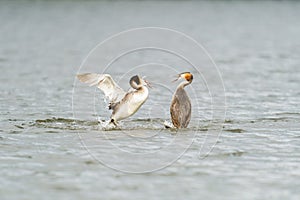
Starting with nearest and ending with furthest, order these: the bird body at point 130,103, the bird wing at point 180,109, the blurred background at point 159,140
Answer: the blurred background at point 159,140, the bird body at point 130,103, the bird wing at point 180,109

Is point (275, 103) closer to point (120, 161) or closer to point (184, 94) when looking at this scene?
point (184, 94)

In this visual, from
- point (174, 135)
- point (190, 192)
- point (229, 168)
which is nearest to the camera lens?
point (190, 192)

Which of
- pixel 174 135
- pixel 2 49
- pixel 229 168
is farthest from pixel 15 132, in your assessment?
pixel 2 49

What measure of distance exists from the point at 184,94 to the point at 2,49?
20.4 metres

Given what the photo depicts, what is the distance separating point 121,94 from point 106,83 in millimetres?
380

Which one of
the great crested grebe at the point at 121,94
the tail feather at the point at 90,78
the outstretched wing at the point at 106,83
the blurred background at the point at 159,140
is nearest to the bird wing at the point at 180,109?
the blurred background at the point at 159,140

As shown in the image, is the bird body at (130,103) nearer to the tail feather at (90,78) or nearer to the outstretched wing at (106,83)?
the outstretched wing at (106,83)

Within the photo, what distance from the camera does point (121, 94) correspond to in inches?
603

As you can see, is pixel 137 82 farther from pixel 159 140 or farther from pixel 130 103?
pixel 159 140

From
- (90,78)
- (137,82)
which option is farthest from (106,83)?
(137,82)

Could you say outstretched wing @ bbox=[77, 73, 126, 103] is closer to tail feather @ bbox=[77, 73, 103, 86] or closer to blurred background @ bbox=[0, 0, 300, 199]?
tail feather @ bbox=[77, 73, 103, 86]

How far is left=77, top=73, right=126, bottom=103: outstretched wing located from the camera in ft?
49.5

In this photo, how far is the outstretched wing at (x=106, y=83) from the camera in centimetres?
1510

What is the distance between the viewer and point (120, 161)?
12.7m
